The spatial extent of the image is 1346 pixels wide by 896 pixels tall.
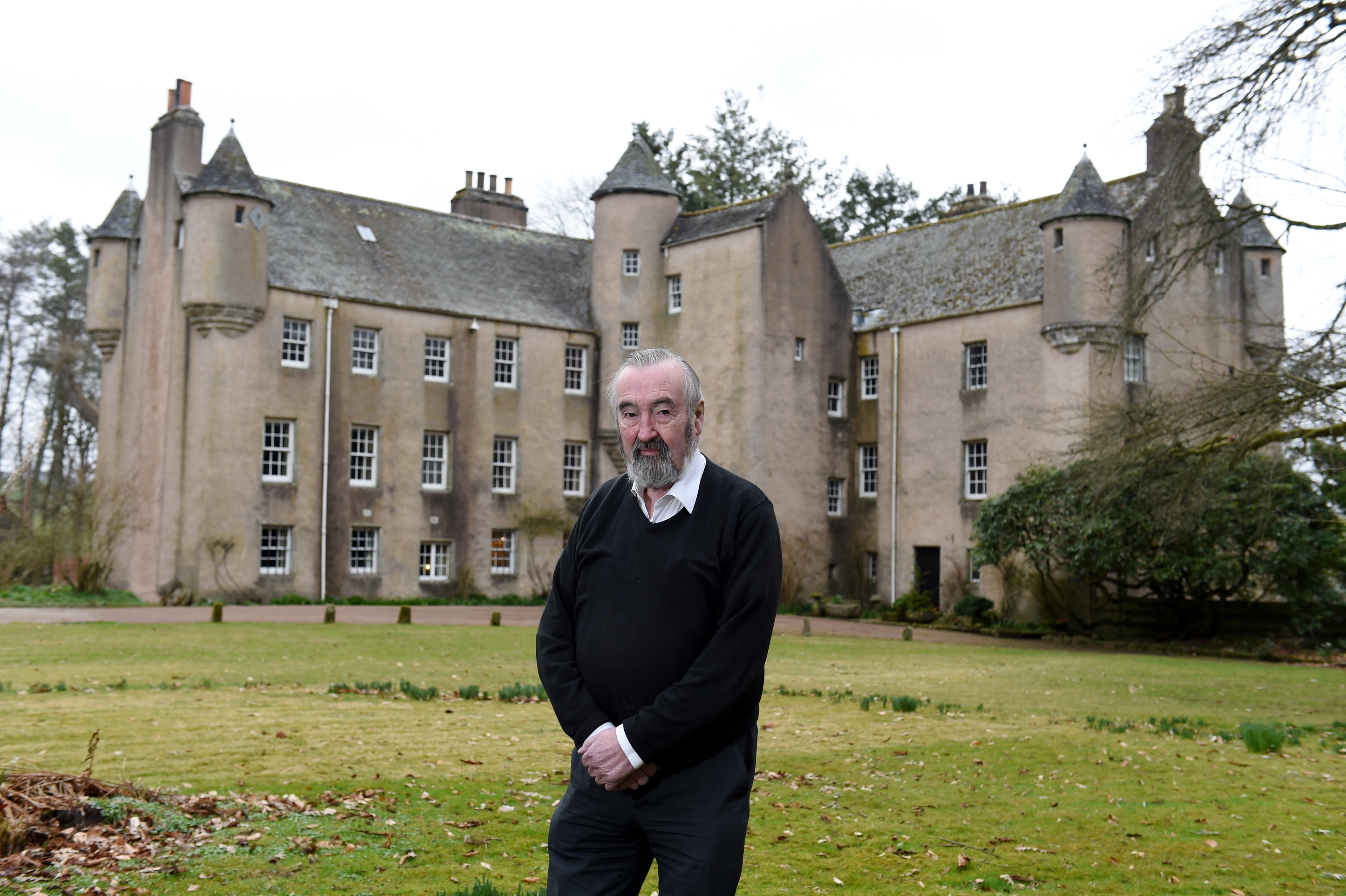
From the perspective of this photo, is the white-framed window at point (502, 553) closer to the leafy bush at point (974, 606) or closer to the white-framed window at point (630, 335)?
the white-framed window at point (630, 335)

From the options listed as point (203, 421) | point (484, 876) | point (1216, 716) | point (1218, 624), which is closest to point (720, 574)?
point (484, 876)

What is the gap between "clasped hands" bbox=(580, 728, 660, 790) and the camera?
3.73 meters

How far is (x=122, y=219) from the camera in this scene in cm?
3566

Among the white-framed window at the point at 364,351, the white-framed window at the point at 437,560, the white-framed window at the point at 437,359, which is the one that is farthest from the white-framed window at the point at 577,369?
the white-framed window at the point at 437,560

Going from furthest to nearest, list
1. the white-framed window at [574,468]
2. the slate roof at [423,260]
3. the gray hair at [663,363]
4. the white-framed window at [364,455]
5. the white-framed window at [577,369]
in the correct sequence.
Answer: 1. the white-framed window at [577,369]
2. the white-framed window at [574,468]
3. the slate roof at [423,260]
4. the white-framed window at [364,455]
5. the gray hair at [663,363]

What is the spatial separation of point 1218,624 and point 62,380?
40.9 metres

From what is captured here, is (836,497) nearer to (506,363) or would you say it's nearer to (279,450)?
(506,363)

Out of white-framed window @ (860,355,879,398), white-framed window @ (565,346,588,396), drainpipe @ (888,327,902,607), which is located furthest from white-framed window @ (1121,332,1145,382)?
white-framed window @ (565,346,588,396)

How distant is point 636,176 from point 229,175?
12.1 meters

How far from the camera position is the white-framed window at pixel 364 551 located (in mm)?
32344

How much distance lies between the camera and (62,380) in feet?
150

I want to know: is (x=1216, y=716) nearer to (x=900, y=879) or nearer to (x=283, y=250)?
(x=900, y=879)

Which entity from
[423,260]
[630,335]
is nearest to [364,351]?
[423,260]

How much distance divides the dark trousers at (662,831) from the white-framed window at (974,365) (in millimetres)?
30319
